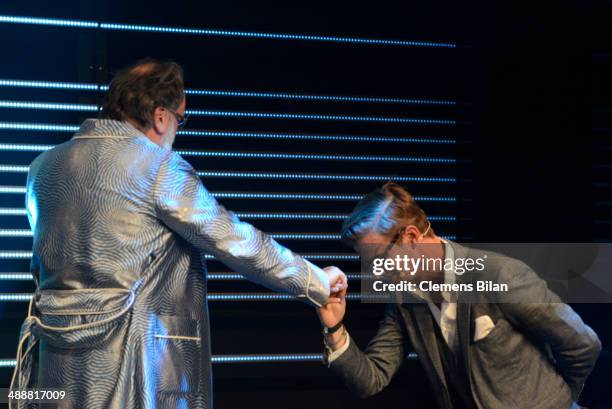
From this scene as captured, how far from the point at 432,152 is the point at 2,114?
226 cm

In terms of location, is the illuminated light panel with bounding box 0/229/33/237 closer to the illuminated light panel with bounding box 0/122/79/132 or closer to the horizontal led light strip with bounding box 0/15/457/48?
the illuminated light panel with bounding box 0/122/79/132

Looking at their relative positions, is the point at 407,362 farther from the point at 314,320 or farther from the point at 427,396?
the point at 314,320

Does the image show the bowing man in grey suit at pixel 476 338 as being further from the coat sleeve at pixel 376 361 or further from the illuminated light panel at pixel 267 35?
the illuminated light panel at pixel 267 35

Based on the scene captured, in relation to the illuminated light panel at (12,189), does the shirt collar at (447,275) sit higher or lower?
lower

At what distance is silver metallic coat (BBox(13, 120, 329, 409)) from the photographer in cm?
233

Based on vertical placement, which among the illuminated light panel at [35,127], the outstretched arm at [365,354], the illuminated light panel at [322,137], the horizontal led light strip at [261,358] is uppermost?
the illuminated light panel at [35,127]

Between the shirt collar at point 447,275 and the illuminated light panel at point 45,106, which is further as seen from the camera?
the illuminated light panel at point 45,106

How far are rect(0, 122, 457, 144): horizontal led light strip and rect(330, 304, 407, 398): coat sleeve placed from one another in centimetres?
187

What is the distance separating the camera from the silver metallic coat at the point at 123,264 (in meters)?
2.33

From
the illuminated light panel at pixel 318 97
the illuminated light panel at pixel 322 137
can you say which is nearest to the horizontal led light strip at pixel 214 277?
the illuminated light panel at pixel 322 137

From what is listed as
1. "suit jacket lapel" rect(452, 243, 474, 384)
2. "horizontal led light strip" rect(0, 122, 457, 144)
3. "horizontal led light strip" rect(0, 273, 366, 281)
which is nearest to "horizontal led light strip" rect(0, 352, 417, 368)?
"horizontal led light strip" rect(0, 273, 366, 281)

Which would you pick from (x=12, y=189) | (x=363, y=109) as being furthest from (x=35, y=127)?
(x=363, y=109)

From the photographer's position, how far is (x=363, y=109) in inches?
178

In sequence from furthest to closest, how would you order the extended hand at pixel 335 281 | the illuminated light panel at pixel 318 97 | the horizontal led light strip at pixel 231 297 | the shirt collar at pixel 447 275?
1. the illuminated light panel at pixel 318 97
2. the horizontal led light strip at pixel 231 297
3. the extended hand at pixel 335 281
4. the shirt collar at pixel 447 275
